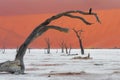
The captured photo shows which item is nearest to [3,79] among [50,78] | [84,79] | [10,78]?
[10,78]

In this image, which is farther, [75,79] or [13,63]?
[13,63]

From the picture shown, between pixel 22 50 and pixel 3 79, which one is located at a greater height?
pixel 22 50

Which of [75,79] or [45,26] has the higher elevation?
[45,26]

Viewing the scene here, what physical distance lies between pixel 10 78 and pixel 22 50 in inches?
150

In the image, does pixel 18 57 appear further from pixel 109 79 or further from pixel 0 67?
pixel 109 79

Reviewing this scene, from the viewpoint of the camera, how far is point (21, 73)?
23781 mm

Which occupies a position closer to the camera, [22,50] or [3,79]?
[3,79]

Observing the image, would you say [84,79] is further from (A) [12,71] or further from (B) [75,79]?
(A) [12,71]

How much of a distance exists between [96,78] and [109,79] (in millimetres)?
960

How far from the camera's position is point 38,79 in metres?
20.7

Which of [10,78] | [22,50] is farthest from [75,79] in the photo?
[22,50]

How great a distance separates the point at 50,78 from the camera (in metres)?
21.3

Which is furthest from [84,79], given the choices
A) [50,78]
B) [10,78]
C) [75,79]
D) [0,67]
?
[0,67]

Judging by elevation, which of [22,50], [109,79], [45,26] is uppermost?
[45,26]
